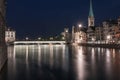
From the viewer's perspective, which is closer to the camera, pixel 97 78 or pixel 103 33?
pixel 97 78

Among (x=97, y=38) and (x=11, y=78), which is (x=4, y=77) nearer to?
(x=11, y=78)

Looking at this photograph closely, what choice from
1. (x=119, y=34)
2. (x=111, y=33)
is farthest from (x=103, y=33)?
(x=119, y=34)

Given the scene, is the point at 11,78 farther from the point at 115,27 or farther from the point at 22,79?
the point at 115,27

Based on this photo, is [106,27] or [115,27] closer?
[115,27]

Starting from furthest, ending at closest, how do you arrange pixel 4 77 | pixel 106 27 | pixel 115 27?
pixel 106 27, pixel 115 27, pixel 4 77

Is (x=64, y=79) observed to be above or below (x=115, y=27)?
below

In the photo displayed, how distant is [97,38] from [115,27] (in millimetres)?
37608

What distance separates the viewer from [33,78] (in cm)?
2477

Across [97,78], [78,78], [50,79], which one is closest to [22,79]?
[50,79]

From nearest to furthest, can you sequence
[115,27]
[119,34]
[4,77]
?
[4,77], [119,34], [115,27]

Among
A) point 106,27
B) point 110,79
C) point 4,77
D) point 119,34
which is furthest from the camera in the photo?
point 106,27

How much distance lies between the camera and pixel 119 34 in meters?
140

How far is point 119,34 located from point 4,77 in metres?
120

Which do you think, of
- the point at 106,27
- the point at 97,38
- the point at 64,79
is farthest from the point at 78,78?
the point at 97,38
